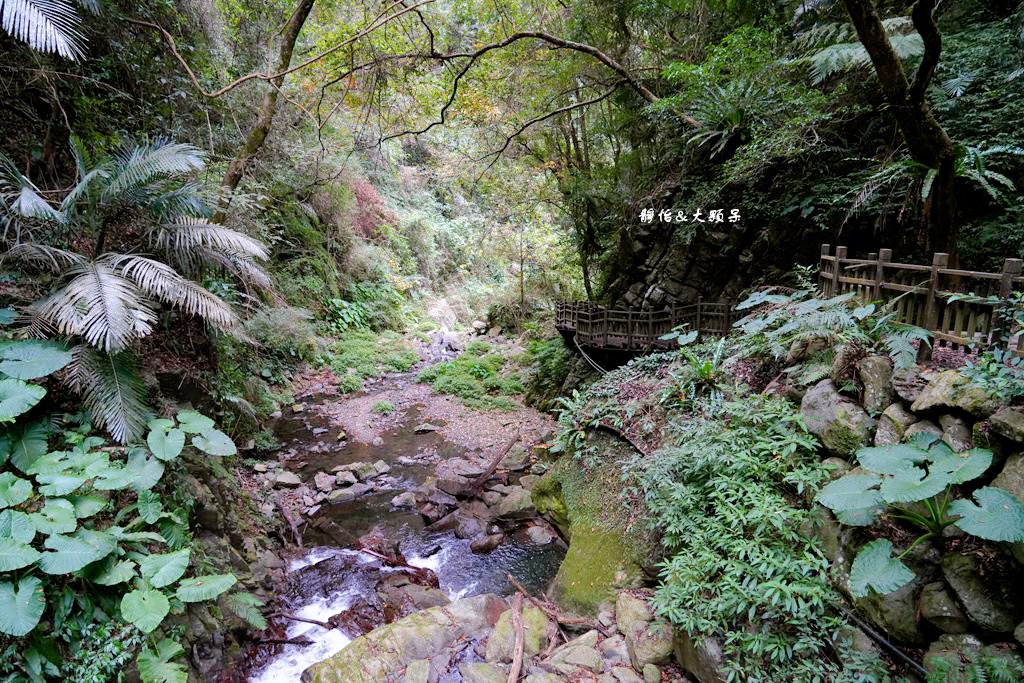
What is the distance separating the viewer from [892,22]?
556 centimetres

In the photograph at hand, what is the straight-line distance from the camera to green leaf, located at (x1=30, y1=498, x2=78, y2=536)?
298 centimetres

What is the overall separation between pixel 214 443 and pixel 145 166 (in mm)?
2831

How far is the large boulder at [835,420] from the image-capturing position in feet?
11.0

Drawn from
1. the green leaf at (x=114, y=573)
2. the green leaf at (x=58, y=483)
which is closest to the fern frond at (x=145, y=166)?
the green leaf at (x=58, y=483)

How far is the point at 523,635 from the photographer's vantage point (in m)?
3.79

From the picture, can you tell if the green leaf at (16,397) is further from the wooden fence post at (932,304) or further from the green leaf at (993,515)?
the wooden fence post at (932,304)

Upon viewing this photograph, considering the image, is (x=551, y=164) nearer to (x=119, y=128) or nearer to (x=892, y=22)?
(x=892, y=22)

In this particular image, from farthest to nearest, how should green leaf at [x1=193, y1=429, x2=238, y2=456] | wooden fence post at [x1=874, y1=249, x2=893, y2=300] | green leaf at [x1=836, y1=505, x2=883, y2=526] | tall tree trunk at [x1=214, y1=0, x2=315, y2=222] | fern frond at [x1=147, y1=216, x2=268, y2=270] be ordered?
1. tall tree trunk at [x1=214, y1=0, x2=315, y2=222]
2. fern frond at [x1=147, y1=216, x2=268, y2=270]
3. wooden fence post at [x1=874, y1=249, x2=893, y2=300]
4. green leaf at [x1=193, y1=429, x2=238, y2=456]
5. green leaf at [x1=836, y1=505, x2=883, y2=526]

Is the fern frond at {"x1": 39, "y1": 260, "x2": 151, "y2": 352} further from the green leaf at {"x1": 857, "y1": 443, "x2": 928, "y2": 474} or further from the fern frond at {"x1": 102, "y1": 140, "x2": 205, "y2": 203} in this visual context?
the green leaf at {"x1": 857, "y1": 443, "x2": 928, "y2": 474}

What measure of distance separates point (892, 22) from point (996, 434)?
18.9ft

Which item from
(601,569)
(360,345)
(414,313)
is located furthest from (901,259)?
(414,313)

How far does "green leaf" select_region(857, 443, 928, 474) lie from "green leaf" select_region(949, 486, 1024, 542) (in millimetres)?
290

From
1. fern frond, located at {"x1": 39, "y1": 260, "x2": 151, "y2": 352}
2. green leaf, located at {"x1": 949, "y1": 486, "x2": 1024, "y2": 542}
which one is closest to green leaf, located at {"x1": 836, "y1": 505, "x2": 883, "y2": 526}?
green leaf, located at {"x1": 949, "y1": 486, "x2": 1024, "y2": 542}

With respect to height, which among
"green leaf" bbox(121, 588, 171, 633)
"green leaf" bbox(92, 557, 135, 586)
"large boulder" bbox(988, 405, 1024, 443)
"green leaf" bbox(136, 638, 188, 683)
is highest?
"large boulder" bbox(988, 405, 1024, 443)
